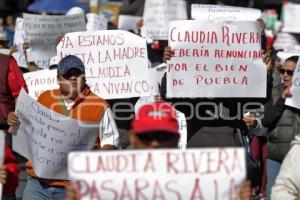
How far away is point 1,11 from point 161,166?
35.9 meters

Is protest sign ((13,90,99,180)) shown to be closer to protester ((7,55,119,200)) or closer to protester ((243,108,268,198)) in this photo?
protester ((7,55,119,200))

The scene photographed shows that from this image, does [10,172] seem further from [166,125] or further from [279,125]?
[279,125]

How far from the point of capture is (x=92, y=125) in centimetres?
709

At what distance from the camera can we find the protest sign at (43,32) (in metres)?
11.6

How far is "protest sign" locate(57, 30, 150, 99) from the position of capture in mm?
9133

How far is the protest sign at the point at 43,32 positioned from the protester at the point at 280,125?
3.35m

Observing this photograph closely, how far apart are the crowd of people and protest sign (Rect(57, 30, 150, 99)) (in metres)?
0.40

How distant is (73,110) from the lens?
714 centimetres

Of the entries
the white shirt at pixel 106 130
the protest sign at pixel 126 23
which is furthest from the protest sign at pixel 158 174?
the protest sign at pixel 126 23

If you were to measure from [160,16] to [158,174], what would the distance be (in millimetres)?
8208

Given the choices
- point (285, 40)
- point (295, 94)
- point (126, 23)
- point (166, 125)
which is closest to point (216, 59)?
point (295, 94)

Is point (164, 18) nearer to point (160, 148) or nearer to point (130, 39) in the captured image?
point (130, 39)

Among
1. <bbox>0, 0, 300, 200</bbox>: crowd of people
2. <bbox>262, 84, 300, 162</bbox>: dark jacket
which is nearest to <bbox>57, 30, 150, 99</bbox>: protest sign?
<bbox>0, 0, 300, 200</bbox>: crowd of people

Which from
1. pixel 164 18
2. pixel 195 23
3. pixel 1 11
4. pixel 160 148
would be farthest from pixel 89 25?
pixel 1 11
